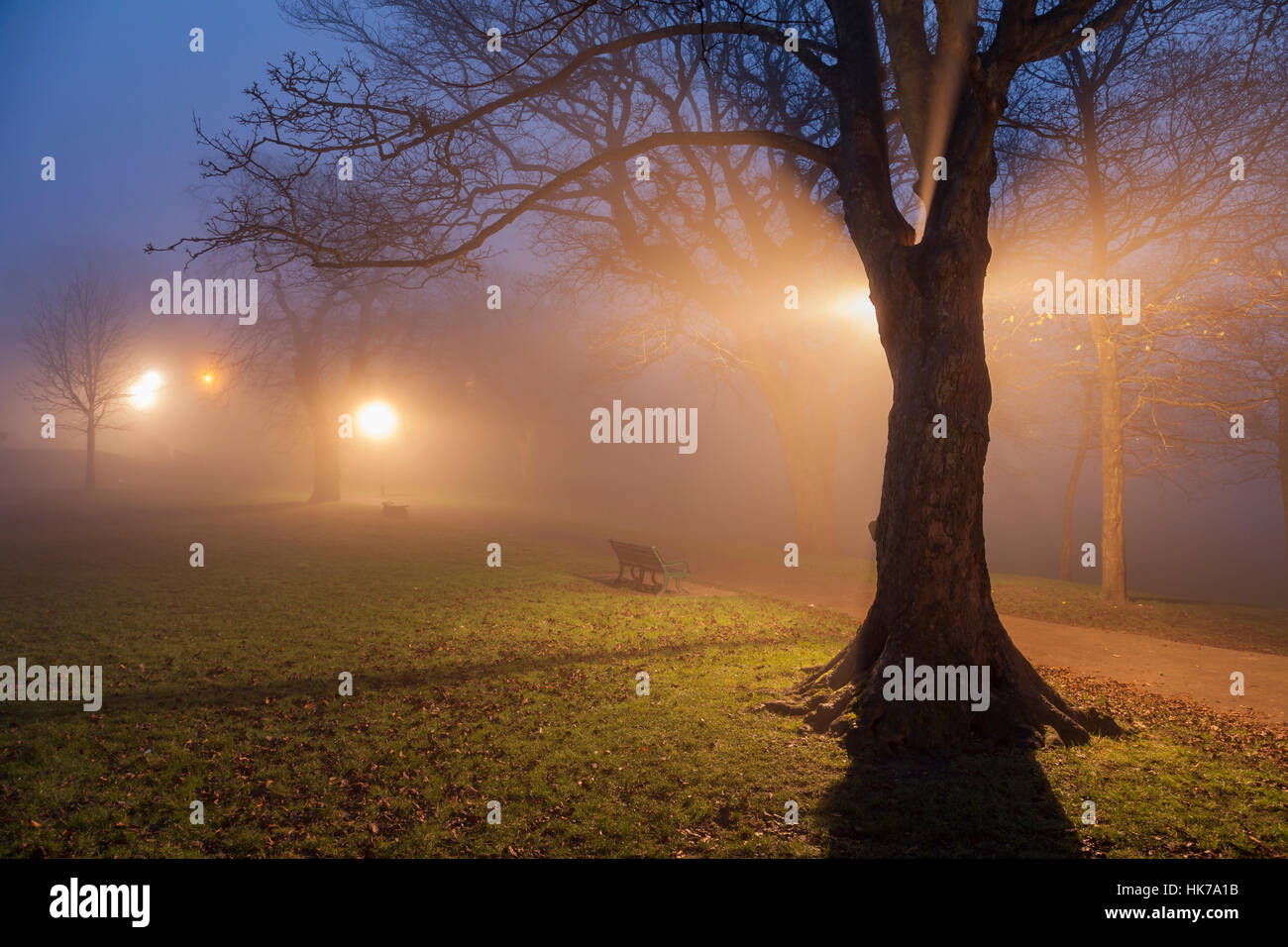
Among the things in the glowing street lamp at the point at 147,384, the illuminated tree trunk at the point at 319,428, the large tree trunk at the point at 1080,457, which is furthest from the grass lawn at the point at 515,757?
the glowing street lamp at the point at 147,384

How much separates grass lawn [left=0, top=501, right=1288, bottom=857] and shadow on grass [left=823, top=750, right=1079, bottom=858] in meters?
0.02

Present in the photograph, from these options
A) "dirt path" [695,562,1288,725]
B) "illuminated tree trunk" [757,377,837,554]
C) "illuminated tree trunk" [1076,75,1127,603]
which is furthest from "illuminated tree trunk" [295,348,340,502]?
"illuminated tree trunk" [1076,75,1127,603]

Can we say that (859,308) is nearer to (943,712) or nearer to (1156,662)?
(1156,662)

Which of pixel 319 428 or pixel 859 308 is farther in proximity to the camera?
pixel 319 428

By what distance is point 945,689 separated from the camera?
5.95m

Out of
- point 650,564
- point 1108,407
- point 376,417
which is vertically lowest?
point 650,564

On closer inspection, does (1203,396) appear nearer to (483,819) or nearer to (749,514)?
(483,819)

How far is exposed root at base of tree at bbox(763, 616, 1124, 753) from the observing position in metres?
5.73

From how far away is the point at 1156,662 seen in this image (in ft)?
29.3

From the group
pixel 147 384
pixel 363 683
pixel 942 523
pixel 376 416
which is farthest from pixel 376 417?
pixel 942 523

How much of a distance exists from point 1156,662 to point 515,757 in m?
7.92
